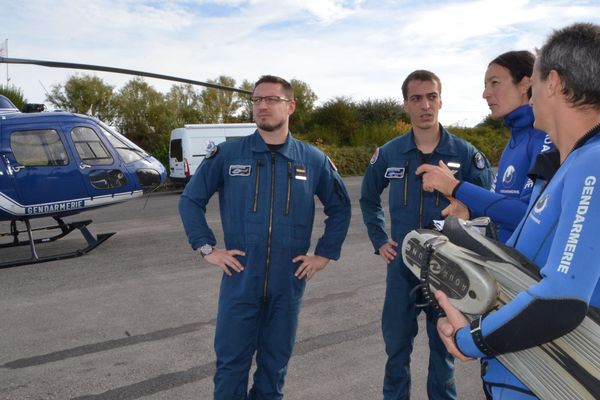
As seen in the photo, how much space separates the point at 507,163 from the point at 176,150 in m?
16.4

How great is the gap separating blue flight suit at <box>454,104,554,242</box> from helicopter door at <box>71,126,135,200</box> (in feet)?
23.7

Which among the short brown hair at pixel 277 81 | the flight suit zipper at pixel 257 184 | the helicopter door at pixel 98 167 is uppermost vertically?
the short brown hair at pixel 277 81

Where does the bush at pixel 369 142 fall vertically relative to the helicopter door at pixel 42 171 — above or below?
below

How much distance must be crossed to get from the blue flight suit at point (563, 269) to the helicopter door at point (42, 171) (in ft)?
25.6

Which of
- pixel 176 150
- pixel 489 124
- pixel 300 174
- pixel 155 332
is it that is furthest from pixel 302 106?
pixel 300 174

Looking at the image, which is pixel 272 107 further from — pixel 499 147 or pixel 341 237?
pixel 499 147

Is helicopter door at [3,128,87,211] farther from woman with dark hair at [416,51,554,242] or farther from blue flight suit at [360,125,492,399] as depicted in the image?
woman with dark hair at [416,51,554,242]

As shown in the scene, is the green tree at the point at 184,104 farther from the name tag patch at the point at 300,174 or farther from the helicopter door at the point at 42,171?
the name tag patch at the point at 300,174

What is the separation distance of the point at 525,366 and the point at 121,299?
4822 mm

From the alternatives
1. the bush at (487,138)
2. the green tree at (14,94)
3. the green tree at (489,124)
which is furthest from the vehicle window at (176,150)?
the green tree at (489,124)

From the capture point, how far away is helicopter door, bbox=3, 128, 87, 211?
7.65m

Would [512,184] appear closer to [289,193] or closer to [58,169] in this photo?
[289,193]

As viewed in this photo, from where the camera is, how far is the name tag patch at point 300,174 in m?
2.84

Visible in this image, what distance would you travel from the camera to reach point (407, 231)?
3039mm
